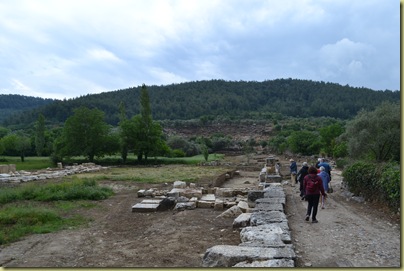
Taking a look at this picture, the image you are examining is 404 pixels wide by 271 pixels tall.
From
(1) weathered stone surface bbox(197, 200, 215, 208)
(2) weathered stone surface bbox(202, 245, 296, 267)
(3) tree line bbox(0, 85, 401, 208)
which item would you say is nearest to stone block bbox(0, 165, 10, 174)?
(3) tree line bbox(0, 85, 401, 208)

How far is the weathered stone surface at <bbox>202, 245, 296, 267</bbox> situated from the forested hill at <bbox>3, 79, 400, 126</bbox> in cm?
12031

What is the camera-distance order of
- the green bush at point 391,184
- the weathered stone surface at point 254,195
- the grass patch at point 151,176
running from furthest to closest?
1. the grass patch at point 151,176
2. the weathered stone surface at point 254,195
3. the green bush at point 391,184

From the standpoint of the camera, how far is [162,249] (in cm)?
798

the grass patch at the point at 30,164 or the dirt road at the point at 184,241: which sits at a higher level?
the dirt road at the point at 184,241

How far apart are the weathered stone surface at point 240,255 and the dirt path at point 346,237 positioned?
21.4 inches

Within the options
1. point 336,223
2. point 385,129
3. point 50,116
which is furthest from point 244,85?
point 336,223

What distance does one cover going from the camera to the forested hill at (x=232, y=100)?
131250mm

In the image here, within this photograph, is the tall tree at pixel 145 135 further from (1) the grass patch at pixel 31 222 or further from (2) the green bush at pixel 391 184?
(2) the green bush at pixel 391 184

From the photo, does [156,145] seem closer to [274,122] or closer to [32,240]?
[32,240]

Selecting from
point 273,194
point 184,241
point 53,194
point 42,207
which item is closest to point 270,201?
point 273,194

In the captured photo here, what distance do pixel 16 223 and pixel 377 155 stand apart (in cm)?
2374

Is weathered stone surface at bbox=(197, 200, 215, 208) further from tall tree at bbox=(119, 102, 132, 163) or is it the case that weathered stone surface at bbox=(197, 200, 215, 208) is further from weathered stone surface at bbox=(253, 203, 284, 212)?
tall tree at bbox=(119, 102, 132, 163)

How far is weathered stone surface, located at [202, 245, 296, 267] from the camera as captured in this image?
20.1 ft

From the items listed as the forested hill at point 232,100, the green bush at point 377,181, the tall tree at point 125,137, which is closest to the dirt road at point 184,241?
the green bush at point 377,181
